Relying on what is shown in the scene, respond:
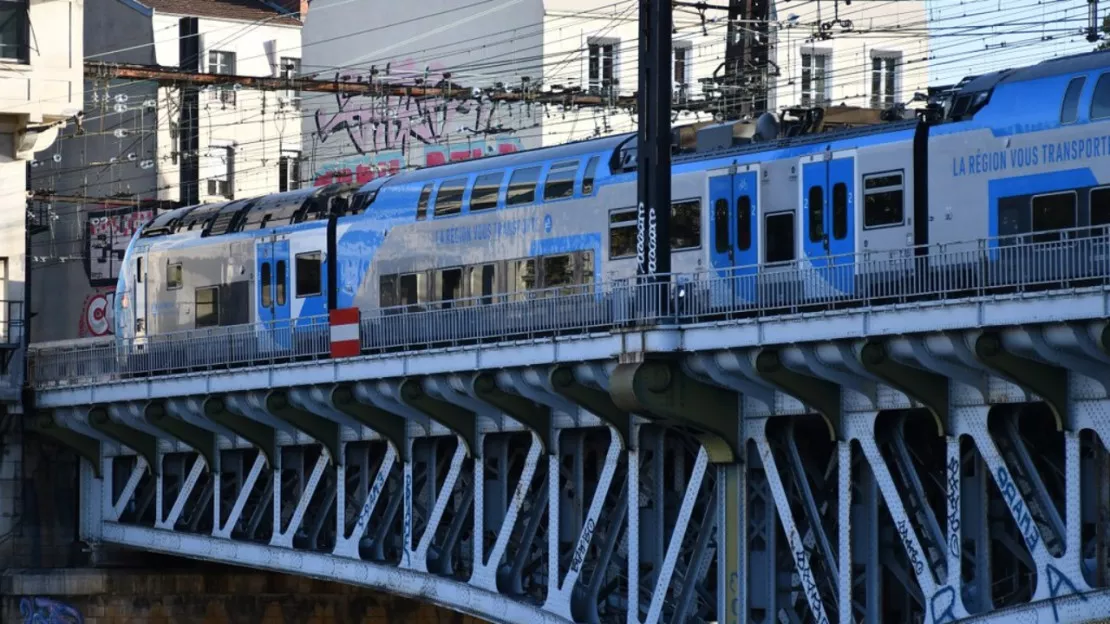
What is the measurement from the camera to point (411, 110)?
83812mm

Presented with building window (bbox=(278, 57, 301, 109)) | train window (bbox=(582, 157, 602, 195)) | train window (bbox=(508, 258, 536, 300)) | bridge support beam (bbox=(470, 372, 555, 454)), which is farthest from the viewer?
building window (bbox=(278, 57, 301, 109))

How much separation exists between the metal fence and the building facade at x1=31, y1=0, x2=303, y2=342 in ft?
89.0

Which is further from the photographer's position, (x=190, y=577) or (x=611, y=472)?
(x=190, y=577)

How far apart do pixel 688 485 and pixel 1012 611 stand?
29.8 feet

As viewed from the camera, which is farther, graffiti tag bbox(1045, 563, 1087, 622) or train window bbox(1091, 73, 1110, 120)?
train window bbox(1091, 73, 1110, 120)

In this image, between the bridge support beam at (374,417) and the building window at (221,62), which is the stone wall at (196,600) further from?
the building window at (221,62)

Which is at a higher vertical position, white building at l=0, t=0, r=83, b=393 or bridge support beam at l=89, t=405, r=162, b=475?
white building at l=0, t=0, r=83, b=393

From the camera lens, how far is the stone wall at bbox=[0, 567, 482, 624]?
63.9 metres

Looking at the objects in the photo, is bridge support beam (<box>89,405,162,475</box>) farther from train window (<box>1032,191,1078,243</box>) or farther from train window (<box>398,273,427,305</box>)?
train window (<box>1032,191,1078,243</box>)

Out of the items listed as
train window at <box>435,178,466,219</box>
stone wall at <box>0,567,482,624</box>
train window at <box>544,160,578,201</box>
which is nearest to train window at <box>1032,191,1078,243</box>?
train window at <box>544,160,578,201</box>

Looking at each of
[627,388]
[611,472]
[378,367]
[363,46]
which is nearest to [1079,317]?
[627,388]

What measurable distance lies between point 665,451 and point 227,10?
5465cm

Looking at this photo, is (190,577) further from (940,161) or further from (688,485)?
(940,161)

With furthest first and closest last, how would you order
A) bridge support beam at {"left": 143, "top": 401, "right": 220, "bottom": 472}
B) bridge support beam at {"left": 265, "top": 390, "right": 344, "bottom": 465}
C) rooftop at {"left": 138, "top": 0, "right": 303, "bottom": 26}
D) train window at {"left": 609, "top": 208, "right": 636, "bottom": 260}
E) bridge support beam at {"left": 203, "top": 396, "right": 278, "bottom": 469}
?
rooftop at {"left": 138, "top": 0, "right": 303, "bottom": 26}, bridge support beam at {"left": 143, "top": 401, "right": 220, "bottom": 472}, bridge support beam at {"left": 203, "top": 396, "right": 278, "bottom": 469}, bridge support beam at {"left": 265, "top": 390, "right": 344, "bottom": 465}, train window at {"left": 609, "top": 208, "right": 636, "bottom": 260}
